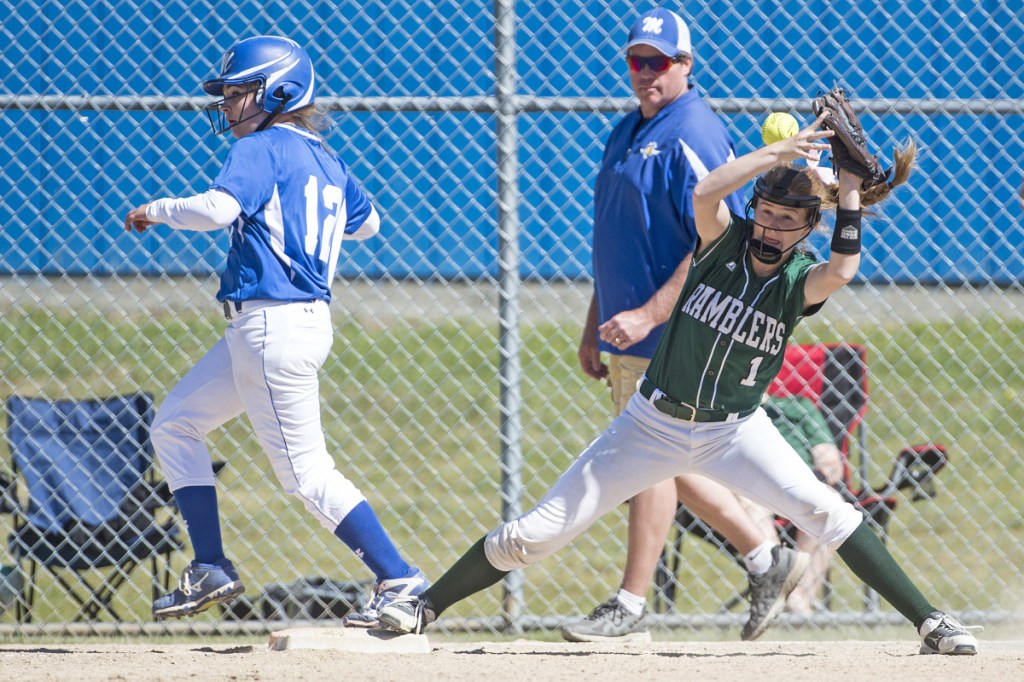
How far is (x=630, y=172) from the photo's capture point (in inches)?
150

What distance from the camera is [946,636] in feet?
11.3

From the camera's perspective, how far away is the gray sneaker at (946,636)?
3445 millimetres

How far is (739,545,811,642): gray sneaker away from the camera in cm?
388

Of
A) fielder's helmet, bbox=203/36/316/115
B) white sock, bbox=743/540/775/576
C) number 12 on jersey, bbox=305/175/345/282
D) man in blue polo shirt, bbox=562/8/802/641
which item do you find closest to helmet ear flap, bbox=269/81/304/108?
fielder's helmet, bbox=203/36/316/115

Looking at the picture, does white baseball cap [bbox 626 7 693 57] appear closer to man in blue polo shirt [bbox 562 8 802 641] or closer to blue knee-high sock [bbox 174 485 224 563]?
man in blue polo shirt [bbox 562 8 802 641]

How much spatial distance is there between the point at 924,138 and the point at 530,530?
2780mm

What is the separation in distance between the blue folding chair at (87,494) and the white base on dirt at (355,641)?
904 millimetres

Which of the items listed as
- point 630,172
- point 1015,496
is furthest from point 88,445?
point 1015,496

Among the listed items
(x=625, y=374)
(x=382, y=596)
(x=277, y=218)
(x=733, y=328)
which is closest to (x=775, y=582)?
(x=625, y=374)

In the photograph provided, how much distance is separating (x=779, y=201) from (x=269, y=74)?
1.53m

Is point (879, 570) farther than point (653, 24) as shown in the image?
No

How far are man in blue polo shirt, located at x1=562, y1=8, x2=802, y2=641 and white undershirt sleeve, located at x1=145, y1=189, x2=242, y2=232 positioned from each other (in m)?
1.14

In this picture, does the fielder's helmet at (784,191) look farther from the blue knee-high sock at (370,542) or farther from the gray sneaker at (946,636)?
the blue knee-high sock at (370,542)

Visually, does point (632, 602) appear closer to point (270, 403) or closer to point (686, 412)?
point (686, 412)
